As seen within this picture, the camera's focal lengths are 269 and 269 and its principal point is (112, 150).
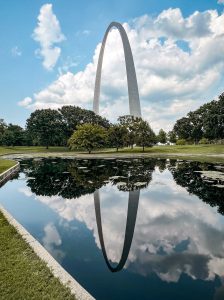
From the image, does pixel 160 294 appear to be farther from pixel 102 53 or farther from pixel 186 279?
pixel 102 53

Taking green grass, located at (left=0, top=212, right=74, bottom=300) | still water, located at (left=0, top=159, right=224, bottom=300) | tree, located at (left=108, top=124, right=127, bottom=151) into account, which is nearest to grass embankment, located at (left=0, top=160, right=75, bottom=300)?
green grass, located at (left=0, top=212, right=74, bottom=300)

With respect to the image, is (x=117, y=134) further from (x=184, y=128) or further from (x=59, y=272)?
(x=59, y=272)

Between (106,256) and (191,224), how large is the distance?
132 inches

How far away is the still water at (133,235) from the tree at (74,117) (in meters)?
65.4

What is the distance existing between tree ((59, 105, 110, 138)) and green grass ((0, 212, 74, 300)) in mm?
72492

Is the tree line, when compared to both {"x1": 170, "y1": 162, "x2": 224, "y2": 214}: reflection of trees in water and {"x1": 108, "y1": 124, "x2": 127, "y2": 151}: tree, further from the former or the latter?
{"x1": 170, "y1": 162, "x2": 224, "y2": 214}: reflection of trees in water

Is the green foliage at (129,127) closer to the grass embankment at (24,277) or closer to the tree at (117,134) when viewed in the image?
the tree at (117,134)

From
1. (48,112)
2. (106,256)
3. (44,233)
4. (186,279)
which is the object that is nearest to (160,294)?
(186,279)

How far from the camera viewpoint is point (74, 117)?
261 feet

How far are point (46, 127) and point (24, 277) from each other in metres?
71.3

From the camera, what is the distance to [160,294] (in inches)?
176

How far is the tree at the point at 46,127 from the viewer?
73938 millimetres

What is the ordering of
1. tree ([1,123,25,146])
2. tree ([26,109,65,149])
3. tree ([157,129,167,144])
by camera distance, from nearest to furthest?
tree ([26,109,65,149])
tree ([1,123,25,146])
tree ([157,129,167,144])

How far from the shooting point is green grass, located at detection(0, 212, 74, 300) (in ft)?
13.3
